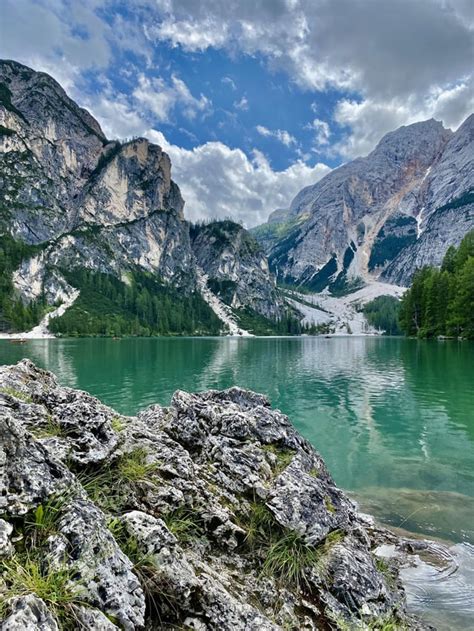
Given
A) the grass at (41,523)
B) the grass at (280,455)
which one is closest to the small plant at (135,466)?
the grass at (41,523)

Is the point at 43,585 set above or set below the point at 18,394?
below

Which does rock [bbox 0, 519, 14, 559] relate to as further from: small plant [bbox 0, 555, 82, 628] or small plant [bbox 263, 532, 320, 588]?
small plant [bbox 263, 532, 320, 588]

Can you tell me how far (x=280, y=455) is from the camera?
30.8ft

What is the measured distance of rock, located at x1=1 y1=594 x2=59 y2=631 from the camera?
328 cm

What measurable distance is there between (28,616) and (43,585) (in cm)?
53

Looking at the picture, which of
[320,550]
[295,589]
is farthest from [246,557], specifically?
[320,550]

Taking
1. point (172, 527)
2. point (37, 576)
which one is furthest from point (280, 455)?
point (37, 576)

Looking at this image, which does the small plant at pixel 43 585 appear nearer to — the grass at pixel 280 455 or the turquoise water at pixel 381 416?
the grass at pixel 280 455

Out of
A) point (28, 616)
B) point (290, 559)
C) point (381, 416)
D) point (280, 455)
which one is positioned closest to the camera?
point (28, 616)

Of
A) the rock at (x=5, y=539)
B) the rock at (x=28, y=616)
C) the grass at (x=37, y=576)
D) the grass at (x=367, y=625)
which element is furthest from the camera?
the grass at (x=367, y=625)

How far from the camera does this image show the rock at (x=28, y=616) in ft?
10.8

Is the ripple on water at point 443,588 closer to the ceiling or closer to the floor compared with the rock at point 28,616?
closer to the floor

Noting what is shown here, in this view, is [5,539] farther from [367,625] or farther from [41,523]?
[367,625]

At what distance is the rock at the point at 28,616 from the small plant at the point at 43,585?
173 millimetres
